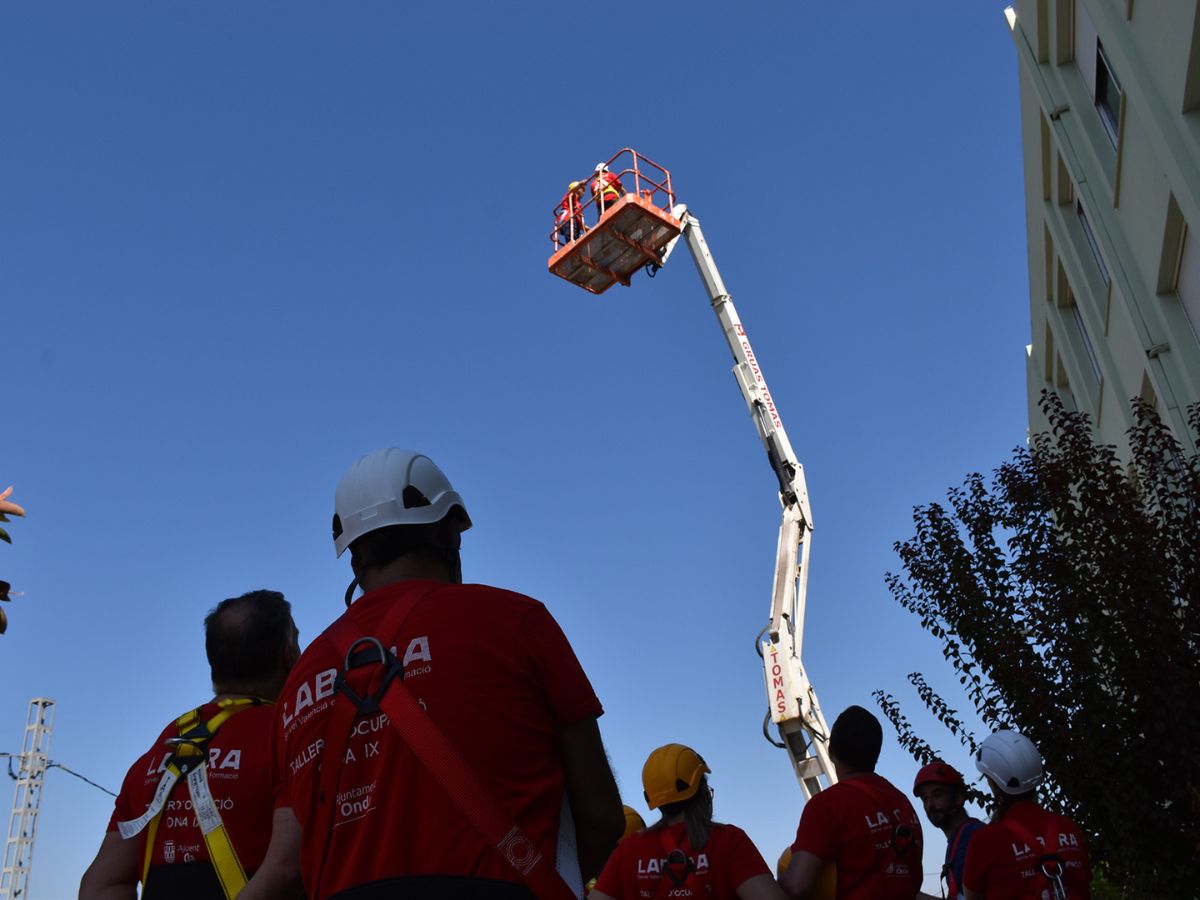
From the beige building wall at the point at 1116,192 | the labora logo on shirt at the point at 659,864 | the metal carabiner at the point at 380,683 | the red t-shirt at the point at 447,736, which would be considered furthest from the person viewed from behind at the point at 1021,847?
the beige building wall at the point at 1116,192

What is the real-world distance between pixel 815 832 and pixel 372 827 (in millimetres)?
2822

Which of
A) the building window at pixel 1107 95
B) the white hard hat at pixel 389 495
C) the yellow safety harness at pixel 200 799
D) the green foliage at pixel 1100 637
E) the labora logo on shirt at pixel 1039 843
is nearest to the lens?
the white hard hat at pixel 389 495

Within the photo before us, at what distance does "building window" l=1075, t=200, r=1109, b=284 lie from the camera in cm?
1416

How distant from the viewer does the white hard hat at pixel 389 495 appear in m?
2.84

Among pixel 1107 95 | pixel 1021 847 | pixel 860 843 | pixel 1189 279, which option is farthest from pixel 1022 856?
pixel 1107 95

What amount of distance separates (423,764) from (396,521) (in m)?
0.67

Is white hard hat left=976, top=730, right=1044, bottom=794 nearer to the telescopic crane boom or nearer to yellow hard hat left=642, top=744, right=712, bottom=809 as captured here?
yellow hard hat left=642, top=744, right=712, bottom=809

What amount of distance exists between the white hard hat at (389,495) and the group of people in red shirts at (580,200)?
18296 millimetres

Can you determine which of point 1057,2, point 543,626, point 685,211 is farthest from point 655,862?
point 685,211

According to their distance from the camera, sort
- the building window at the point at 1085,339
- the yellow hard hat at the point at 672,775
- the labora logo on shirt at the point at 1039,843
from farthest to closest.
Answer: the building window at the point at 1085,339 < the labora logo on shirt at the point at 1039,843 < the yellow hard hat at the point at 672,775

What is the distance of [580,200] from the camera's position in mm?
21406

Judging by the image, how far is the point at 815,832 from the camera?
186 inches

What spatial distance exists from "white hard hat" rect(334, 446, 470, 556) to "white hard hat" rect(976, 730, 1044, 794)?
326cm

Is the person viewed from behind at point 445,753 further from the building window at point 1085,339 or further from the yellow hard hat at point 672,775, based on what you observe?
the building window at point 1085,339
